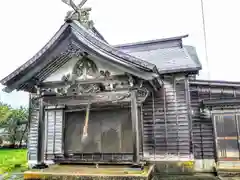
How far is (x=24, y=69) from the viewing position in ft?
25.3

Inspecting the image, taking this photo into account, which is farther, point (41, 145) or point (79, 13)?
point (79, 13)

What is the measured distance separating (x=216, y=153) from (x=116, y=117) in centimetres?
439

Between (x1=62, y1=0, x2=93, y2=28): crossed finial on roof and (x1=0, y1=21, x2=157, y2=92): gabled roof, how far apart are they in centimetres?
51

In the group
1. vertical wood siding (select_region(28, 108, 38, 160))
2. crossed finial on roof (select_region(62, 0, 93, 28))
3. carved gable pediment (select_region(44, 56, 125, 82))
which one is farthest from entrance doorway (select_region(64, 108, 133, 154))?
crossed finial on roof (select_region(62, 0, 93, 28))

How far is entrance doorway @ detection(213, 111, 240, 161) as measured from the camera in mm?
8688

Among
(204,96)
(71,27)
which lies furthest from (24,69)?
(204,96)

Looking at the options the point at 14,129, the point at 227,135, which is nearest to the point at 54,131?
the point at 227,135

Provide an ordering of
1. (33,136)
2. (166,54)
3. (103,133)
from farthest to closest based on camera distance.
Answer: (166,54), (33,136), (103,133)

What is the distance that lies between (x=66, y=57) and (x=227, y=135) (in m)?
7.30

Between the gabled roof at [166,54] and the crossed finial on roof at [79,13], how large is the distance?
147 inches

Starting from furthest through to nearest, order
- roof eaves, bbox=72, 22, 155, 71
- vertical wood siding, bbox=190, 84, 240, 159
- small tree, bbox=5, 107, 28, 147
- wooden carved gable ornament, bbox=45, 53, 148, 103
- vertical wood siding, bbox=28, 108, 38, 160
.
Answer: small tree, bbox=5, 107, 28, 147 → vertical wood siding, bbox=28, 108, 38, 160 → vertical wood siding, bbox=190, 84, 240, 159 → wooden carved gable ornament, bbox=45, 53, 148, 103 → roof eaves, bbox=72, 22, 155, 71

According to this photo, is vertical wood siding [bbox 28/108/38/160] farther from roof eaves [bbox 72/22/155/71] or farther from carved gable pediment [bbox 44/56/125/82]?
roof eaves [bbox 72/22/155/71]

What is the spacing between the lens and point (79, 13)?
823 cm

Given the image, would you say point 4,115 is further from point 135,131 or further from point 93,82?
point 135,131
